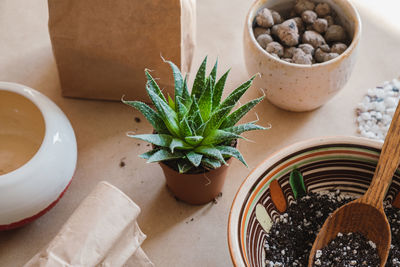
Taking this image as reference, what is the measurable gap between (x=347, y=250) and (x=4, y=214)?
56 centimetres

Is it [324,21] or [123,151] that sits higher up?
[324,21]

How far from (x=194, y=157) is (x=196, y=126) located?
2.2 inches

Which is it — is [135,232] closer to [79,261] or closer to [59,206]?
[79,261]

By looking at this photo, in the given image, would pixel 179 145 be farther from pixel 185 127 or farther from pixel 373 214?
pixel 373 214

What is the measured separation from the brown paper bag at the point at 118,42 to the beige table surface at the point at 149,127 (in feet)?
0.22

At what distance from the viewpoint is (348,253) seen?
0.80 meters

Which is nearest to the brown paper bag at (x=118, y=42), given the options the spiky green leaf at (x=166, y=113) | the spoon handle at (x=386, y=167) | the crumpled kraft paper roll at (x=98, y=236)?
the spiky green leaf at (x=166, y=113)

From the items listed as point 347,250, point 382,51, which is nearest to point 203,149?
point 347,250

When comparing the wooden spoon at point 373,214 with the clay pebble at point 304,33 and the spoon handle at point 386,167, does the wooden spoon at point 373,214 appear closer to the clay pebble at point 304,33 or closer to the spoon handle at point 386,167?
the spoon handle at point 386,167

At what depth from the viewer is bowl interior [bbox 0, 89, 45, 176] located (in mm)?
914

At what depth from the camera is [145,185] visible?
3.17ft

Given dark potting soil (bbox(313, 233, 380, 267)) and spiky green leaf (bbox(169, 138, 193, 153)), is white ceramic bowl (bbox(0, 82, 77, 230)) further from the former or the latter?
dark potting soil (bbox(313, 233, 380, 267))

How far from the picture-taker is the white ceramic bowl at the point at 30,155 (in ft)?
2.66

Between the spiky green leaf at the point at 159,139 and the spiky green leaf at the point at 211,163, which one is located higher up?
the spiky green leaf at the point at 159,139
